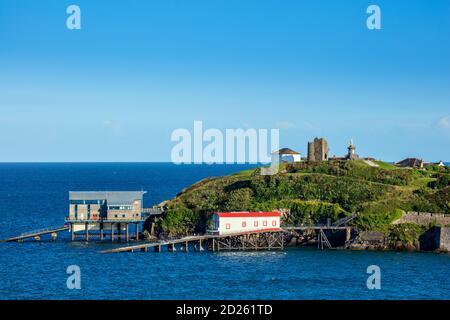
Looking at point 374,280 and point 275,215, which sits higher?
point 275,215

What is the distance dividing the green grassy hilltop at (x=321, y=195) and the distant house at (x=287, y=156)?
10.5 metres

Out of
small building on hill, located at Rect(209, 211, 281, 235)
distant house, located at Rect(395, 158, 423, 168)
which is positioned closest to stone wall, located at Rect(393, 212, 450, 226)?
small building on hill, located at Rect(209, 211, 281, 235)

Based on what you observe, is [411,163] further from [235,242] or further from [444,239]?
[235,242]

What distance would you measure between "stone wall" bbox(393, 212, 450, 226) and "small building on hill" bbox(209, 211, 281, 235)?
16.5 meters

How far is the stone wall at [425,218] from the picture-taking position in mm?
88562

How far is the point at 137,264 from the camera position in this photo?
7331 cm

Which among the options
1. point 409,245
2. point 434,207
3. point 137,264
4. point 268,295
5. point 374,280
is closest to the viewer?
point 268,295

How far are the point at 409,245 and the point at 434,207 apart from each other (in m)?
10.8

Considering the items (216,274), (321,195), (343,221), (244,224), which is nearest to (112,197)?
(244,224)

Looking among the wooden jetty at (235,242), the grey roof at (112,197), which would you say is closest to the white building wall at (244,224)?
the wooden jetty at (235,242)

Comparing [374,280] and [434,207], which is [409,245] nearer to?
[434,207]
